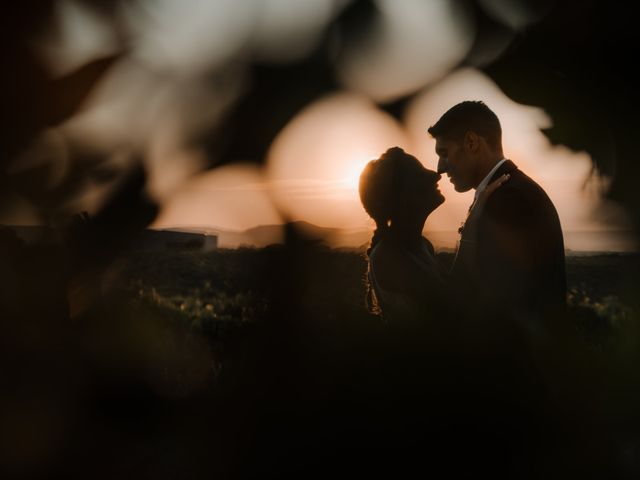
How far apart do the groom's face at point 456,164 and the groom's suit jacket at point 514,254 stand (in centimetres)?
21

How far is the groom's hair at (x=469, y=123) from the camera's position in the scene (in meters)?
2.54

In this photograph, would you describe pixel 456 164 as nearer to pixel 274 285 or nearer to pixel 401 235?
pixel 401 235

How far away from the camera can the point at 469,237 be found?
7.77ft

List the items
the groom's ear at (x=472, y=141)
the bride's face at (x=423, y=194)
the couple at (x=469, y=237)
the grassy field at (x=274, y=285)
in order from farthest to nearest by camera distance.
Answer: the grassy field at (x=274, y=285), the groom's ear at (x=472, y=141), the bride's face at (x=423, y=194), the couple at (x=469, y=237)

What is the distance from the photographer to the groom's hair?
100 inches

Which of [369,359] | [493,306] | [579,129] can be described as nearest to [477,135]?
[493,306]

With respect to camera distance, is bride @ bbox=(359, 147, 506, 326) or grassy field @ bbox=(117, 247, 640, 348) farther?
grassy field @ bbox=(117, 247, 640, 348)

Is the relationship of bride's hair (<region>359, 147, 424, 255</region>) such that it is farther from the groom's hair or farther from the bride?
the groom's hair

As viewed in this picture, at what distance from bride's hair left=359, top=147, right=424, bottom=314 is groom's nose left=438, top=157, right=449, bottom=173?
12 centimetres

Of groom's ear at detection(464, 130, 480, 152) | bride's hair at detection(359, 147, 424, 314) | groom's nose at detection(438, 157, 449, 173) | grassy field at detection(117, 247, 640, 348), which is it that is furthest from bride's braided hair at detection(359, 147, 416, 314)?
grassy field at detection(117, 247, 640, 348)

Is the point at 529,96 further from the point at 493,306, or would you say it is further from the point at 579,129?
the point at 493,306

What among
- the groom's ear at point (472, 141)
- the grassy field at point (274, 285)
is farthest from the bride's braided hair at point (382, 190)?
the grassy field at point (274, 285)

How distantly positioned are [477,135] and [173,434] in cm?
444

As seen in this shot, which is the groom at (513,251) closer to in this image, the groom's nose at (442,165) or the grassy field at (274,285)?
the groom's nose at (442,165)
